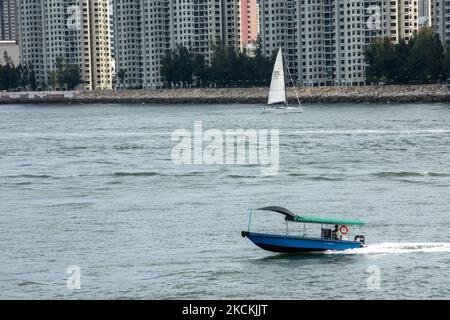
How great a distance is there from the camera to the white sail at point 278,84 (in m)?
158

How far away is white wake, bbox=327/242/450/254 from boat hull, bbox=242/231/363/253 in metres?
0.23

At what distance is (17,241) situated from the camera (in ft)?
133

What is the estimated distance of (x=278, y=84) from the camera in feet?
533

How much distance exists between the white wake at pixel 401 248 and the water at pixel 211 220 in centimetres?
5

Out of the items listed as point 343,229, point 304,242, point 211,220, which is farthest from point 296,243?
point 211,220

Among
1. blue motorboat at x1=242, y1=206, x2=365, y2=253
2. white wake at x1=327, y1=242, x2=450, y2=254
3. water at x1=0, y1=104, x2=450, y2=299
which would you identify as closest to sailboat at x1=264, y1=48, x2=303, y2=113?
water at x1=0, y1=104, x2=450, y2=299

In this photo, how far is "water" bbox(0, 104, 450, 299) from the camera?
3198 centimetres

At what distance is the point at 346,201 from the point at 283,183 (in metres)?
10.3

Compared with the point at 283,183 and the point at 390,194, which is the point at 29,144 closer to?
the point at 283,183

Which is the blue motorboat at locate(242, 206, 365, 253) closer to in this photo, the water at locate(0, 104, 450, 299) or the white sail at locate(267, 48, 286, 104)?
the water at locate(0, 104, 450, 299)

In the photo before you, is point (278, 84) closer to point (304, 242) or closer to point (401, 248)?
point (401, 248)
